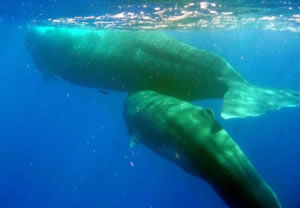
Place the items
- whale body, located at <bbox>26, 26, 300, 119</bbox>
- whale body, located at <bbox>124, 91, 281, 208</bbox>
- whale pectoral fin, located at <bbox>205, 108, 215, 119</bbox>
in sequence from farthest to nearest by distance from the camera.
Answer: whale body, located at <bbox>26, 26, 300, 119</bbox> < whale pectoral fin, located at <bbox>205, 108, 215, 119</bbox> < whale body, located at <bbox>124, 91, 281, 208</bbox>

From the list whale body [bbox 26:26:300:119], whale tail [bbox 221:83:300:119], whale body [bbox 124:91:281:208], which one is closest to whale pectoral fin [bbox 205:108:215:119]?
whale body [bbox 124:91:281:208]

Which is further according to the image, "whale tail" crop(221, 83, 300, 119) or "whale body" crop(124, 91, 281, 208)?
"whale tail" crop(221, 83, 300, 119)

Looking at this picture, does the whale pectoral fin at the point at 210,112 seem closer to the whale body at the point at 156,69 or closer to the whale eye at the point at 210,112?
the whale eye at the point at 210,112

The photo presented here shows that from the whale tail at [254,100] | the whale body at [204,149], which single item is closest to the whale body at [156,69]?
the whale tail at [254,100]

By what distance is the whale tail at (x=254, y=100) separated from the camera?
7466 millimetres

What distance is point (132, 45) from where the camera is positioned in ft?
38.4

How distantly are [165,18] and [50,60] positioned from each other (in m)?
6.30

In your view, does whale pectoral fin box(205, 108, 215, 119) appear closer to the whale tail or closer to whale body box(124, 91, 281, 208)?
whale body box(124, 91, 281, 208)

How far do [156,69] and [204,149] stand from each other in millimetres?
5152

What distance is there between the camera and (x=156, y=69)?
10.9 m

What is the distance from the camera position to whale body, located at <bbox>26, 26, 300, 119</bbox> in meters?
8.86

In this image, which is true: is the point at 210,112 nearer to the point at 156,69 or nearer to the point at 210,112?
the point at 210,112

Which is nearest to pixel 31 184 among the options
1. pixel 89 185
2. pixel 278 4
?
pixel 89 185

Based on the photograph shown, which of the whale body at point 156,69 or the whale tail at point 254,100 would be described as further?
the whale body at point 156,69
